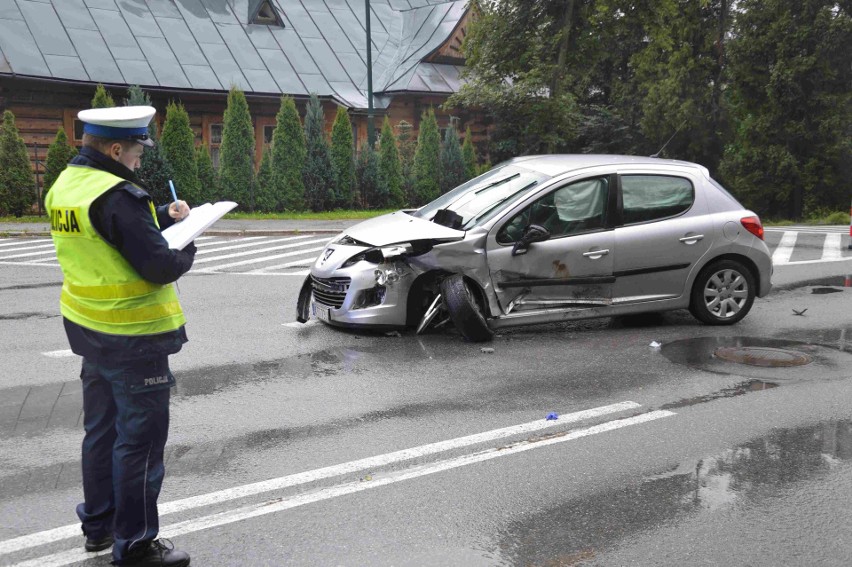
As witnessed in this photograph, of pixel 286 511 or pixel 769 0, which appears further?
pixel 769 0

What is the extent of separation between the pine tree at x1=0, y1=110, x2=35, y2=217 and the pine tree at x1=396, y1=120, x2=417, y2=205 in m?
11.3

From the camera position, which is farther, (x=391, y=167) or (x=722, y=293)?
(x=391, y=167)

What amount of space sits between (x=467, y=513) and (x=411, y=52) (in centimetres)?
3331

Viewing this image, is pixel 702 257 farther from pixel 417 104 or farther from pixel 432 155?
pixel 417 104

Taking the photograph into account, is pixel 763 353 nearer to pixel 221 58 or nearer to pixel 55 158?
pixel 55 158

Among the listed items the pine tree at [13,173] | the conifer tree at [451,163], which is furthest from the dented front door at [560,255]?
the conifer tree at [451,163]

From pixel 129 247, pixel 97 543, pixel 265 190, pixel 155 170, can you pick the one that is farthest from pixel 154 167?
pixel 129 247

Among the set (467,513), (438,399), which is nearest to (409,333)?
(438,399)

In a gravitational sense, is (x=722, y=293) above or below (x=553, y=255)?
below

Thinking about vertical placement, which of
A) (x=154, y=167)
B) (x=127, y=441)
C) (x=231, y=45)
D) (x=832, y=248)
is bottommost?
(x=832, y=248)

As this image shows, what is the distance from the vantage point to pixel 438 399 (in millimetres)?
6965

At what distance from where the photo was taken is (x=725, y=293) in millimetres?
9633

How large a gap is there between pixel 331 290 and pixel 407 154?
24699 millimetres

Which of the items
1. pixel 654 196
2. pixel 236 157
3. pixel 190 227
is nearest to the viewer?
pixel 190 227
